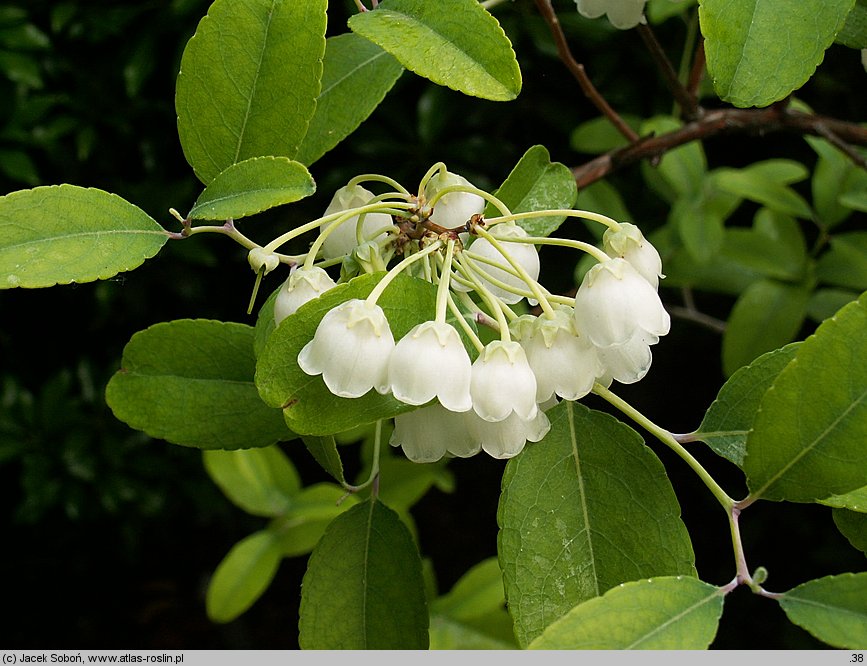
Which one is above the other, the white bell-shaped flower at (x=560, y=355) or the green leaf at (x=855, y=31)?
the green leaf at (x=855, y=31)

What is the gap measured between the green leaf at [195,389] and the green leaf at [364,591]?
0.35 feet

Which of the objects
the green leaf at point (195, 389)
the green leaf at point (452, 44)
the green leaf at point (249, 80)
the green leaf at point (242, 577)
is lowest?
the green leaf at point (242, 577)

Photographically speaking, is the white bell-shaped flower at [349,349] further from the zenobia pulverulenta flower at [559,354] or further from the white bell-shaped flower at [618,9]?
the white bell-shaped flower at [618,9]

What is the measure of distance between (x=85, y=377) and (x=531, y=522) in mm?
1232

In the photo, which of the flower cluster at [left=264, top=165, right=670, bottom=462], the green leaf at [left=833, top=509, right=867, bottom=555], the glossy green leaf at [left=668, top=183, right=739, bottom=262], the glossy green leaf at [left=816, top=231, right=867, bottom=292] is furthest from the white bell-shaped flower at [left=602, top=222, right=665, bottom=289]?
the glossy green leaf at [left=816, top=231, right=867, bottom=292]

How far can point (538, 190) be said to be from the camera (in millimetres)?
769

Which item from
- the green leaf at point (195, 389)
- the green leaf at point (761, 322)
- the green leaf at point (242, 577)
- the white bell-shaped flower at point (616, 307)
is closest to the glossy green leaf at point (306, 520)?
the green leaf at point (242, 577)

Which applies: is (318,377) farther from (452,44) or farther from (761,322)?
(761,322)

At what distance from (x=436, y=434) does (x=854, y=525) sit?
11.6 inches

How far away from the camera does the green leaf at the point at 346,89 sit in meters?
0.74

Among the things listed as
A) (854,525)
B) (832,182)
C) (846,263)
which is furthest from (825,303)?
(854,525)

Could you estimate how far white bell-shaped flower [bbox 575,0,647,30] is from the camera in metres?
0.77
